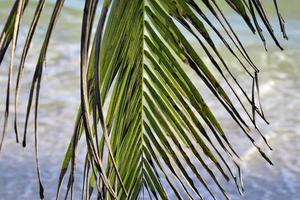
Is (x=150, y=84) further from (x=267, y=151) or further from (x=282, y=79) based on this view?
(x=282, y=79)

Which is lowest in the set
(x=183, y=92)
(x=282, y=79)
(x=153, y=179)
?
(x=282, y=79)

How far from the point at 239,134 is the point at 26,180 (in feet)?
3.08

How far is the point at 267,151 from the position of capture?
9.70ft

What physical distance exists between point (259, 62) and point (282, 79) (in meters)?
0.18

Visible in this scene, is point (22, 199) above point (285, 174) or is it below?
above

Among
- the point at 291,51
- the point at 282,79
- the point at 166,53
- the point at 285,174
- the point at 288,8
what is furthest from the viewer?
the point at 288,8

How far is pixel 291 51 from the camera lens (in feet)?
12.3

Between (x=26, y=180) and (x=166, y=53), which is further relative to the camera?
(x=26, y=180)

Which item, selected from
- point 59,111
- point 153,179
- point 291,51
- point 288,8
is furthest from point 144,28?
point 288,8

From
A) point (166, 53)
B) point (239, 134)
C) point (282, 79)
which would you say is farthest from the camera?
point (282, 79)

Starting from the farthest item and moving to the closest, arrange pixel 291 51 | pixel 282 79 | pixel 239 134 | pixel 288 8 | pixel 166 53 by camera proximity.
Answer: pixel 288 8
pixel 291 51
pixel 282 79
pixel 239 134
pixel 166 53

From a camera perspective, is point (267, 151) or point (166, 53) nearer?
point (166, 53)

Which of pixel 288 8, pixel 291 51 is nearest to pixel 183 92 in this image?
pixel 291 51

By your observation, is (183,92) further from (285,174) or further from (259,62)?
(259,62)
